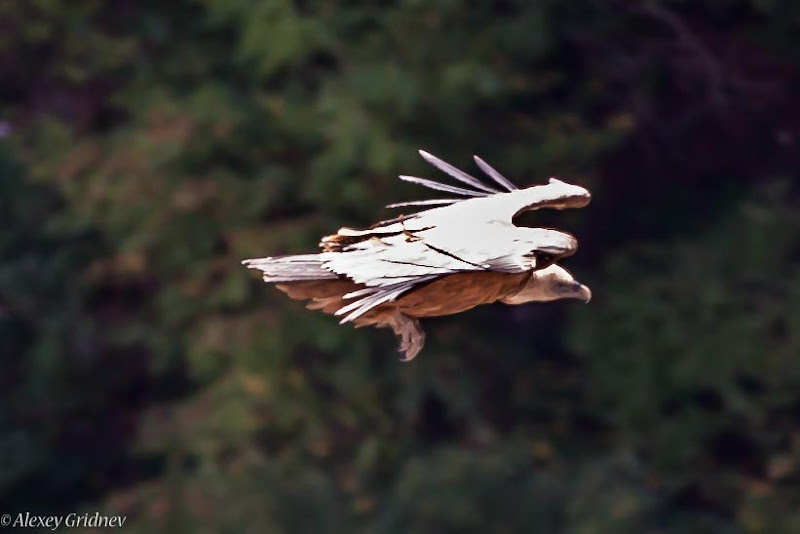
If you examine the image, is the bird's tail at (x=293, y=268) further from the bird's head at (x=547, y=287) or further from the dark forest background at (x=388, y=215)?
the dark forest background at (x=388, y=215)

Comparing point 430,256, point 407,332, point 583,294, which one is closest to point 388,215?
point 583,294

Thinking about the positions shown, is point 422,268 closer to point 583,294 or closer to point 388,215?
point 583,294

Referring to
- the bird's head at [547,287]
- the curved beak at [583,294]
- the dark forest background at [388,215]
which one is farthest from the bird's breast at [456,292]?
the dark forest background at [388,215]

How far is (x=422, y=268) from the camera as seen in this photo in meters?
2.66

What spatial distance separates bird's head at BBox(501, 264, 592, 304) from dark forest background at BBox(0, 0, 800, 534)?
15.6 feet

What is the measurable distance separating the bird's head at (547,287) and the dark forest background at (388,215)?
15.6 feet

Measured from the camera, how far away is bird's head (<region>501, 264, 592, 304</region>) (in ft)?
9.66

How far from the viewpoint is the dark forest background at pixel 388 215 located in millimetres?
8172

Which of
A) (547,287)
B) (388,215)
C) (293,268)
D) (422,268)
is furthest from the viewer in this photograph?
(388,215)

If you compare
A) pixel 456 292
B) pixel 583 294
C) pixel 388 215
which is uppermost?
pixel 456 292

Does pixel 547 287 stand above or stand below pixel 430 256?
below

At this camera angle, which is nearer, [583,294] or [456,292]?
[456,292]

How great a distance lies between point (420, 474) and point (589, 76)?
2.53 metres

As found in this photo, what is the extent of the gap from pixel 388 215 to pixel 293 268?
486 centimetres
